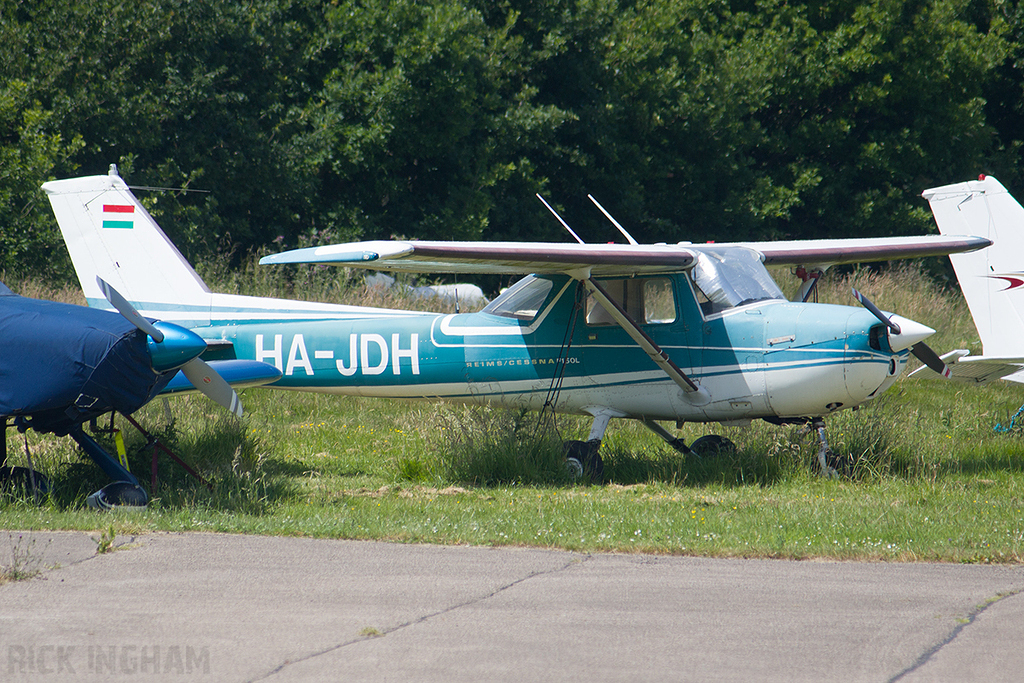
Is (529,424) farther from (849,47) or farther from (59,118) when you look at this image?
(849,47)

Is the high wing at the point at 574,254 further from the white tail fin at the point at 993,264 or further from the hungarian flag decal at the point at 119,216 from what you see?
the hungarian flag decal at the point at 119,216

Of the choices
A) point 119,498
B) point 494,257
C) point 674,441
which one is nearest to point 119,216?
point 119,498

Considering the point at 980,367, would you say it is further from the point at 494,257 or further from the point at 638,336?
the point at 494,257

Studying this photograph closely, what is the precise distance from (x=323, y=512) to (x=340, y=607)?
2636 mm

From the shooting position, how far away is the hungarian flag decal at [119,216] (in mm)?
10234

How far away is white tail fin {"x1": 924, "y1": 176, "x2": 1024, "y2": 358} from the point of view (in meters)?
10.2

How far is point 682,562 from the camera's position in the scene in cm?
621

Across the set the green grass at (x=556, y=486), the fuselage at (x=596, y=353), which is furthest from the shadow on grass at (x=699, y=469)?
the fuselage at (x=596, y=353)

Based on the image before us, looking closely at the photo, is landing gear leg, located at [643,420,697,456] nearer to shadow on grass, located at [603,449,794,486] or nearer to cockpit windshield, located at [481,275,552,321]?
shadow on grass, located at [603,449,794,486]

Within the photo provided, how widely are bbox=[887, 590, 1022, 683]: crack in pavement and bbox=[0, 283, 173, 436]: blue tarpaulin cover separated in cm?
537

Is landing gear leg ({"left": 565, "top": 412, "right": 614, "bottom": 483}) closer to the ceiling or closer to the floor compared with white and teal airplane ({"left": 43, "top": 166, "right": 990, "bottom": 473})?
closer to the floor

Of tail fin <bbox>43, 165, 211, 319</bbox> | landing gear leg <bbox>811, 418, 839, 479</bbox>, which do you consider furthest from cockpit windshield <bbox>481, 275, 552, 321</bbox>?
tail fin <bbox>43, 165, 211, 319</bbox>

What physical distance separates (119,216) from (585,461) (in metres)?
5.50

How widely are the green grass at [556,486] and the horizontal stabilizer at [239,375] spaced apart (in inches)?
24.9
